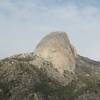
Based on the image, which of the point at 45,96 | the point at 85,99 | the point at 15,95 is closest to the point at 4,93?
the point at 15,95

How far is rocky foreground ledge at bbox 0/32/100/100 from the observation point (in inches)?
5226

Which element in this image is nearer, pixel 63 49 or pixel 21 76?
pixel 21 76

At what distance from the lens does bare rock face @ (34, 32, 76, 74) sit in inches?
6398

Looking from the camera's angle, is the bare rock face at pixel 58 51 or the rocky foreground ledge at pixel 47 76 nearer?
the rocky foreground ledge at pixel 47 76

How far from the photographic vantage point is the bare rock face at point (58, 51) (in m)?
163

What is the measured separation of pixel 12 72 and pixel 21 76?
10.5 ft

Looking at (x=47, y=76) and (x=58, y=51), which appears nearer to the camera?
(x=47, y=76)

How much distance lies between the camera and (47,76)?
→ 482 ft

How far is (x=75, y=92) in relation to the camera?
147 meters

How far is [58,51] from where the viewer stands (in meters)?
168

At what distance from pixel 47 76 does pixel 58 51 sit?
22.5 metres

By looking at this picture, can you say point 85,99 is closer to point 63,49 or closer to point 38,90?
point 38,90

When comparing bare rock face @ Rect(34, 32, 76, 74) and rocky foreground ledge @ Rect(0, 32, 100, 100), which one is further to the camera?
bare rock face @ Rect(34, 32, 76, 74)

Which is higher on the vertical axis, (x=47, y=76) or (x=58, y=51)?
(x=58, y=51)
